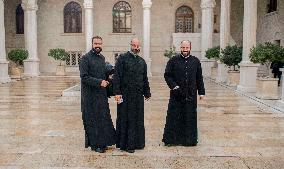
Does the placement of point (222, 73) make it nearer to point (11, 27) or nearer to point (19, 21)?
point (19, 21)

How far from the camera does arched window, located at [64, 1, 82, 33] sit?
26656 millimetres

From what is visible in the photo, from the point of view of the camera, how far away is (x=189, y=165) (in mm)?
5016

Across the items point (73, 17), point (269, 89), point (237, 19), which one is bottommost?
point (269, 89)

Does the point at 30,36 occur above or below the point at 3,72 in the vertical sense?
above

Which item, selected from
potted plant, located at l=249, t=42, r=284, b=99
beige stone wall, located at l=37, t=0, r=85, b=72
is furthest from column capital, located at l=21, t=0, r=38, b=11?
potted plant, located at l=249, t=42, r=284, b=99

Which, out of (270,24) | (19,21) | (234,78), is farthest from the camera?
(19,21)

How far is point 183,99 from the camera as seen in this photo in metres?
5.98

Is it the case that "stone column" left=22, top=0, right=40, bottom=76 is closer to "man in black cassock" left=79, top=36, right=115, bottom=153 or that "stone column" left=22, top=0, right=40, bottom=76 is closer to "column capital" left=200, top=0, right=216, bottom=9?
"column capital" left=200, top=0, right=216, bottom=9

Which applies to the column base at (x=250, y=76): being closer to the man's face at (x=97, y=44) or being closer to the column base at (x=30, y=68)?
the man's face at (x=97, y=44)

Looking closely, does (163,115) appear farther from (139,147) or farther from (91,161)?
(91,161)

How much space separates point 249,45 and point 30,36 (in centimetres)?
1500

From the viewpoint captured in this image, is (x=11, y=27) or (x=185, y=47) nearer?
(x=185, y=47)

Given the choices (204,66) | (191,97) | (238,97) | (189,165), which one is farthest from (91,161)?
(204,66)

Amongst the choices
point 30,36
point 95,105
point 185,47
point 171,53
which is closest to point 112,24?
point 171,53
